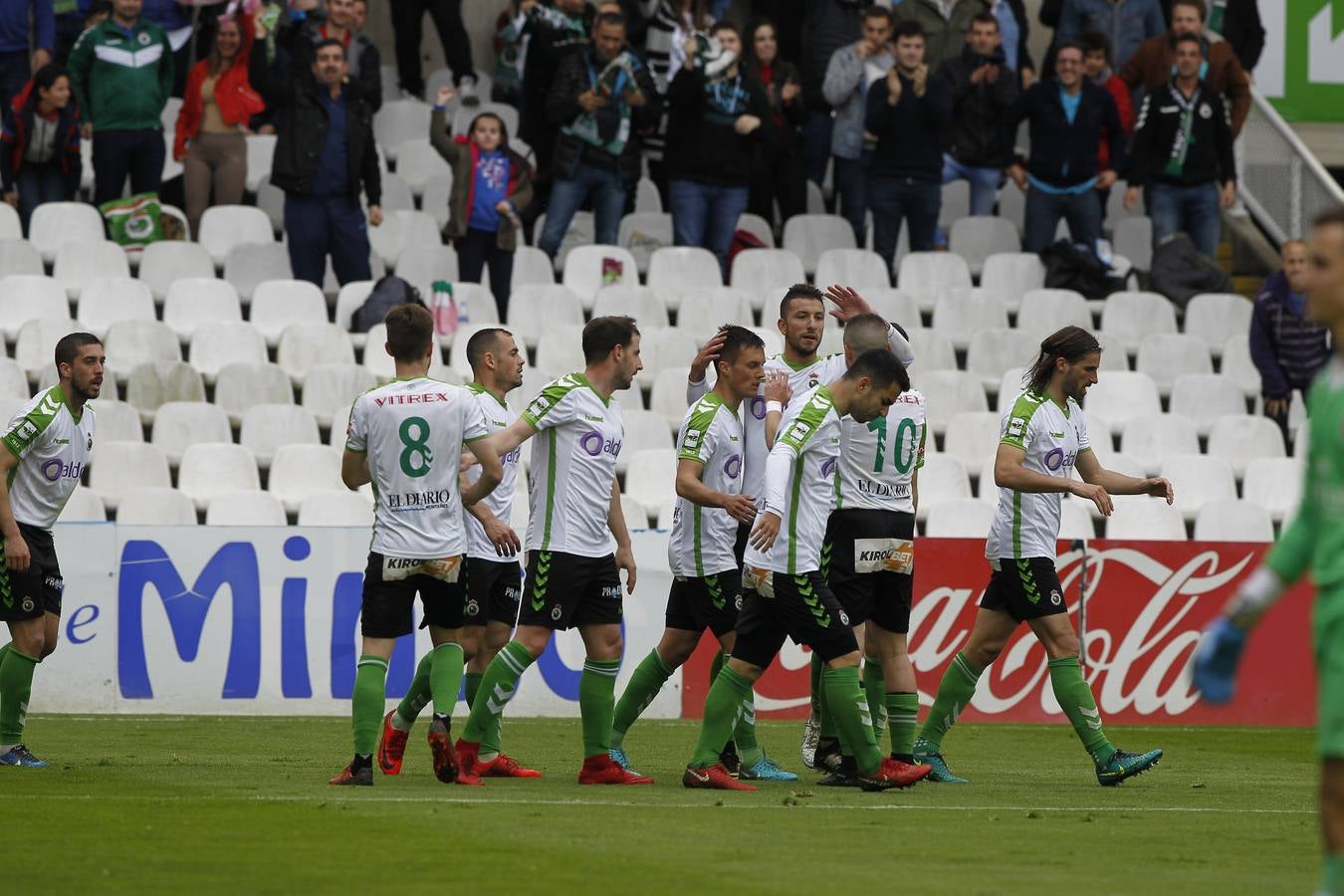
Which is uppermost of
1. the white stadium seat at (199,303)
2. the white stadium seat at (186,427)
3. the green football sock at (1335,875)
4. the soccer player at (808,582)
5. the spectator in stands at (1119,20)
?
the spectator in stands at (1119,20)

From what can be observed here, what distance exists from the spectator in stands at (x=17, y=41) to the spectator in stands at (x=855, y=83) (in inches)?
275

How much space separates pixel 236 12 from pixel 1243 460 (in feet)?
31.2

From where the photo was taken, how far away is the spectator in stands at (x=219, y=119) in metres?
17.7

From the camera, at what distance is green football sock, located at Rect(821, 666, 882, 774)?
924 centimetres

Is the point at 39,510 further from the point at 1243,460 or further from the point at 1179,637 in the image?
the point at 1243,460

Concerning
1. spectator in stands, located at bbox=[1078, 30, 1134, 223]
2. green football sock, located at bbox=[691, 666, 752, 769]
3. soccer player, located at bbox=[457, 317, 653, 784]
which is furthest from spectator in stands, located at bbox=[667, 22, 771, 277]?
green football sock, located at bbox=[691, 666, 752, 769]

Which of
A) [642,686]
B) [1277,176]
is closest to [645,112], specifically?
[1277,176]

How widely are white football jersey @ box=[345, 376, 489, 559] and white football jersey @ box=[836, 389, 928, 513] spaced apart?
1967 mm

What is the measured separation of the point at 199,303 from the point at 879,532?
27.8 ft

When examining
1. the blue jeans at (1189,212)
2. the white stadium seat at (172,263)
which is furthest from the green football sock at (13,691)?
the blue jeans at (1189,212)

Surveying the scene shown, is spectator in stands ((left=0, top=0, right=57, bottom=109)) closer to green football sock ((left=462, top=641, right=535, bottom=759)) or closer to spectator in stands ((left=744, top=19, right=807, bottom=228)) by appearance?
spectator in stands ((left=744, top=19, right=807, bottom=228))

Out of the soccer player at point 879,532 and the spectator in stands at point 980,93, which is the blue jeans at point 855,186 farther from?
the soccer player at point 879,532

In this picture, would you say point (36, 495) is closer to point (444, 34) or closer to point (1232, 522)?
point (1232, 522)

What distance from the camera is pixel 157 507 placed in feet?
48.0
